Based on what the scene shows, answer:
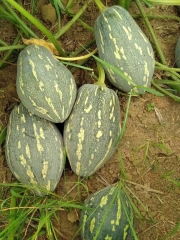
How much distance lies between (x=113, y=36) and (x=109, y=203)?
2.70 ft

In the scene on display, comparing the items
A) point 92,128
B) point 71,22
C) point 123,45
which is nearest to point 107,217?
point 92,128

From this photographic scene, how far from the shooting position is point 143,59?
2.07 m

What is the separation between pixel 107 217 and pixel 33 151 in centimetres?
49

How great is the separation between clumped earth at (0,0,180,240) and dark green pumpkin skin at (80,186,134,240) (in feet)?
0.50

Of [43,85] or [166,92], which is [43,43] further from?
[166,92]

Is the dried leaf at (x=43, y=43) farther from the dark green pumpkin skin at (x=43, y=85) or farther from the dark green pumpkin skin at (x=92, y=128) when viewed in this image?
the dark green pumpkin skin at (x=92, y=128)

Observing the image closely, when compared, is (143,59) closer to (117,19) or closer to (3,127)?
(117,19)

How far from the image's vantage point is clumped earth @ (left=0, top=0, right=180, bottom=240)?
2.19 meters

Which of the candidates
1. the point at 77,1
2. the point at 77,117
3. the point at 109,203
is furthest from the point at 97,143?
the point at 77,1

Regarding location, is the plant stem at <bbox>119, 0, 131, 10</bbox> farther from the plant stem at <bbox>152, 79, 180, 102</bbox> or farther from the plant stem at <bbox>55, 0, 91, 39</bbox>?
the plant stem at <bbox>152, 79, 180, 102</bbox>

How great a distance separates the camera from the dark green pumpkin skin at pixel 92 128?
2.04 m

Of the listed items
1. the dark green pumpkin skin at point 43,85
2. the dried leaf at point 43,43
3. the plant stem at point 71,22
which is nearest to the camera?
the dark green pumpkin skin at point 43,85

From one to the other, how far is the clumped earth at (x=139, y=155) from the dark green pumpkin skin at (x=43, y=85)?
11.6 inches

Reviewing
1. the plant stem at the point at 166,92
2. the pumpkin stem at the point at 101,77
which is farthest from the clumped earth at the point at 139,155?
the pumpkin stem at the point at 101,77
